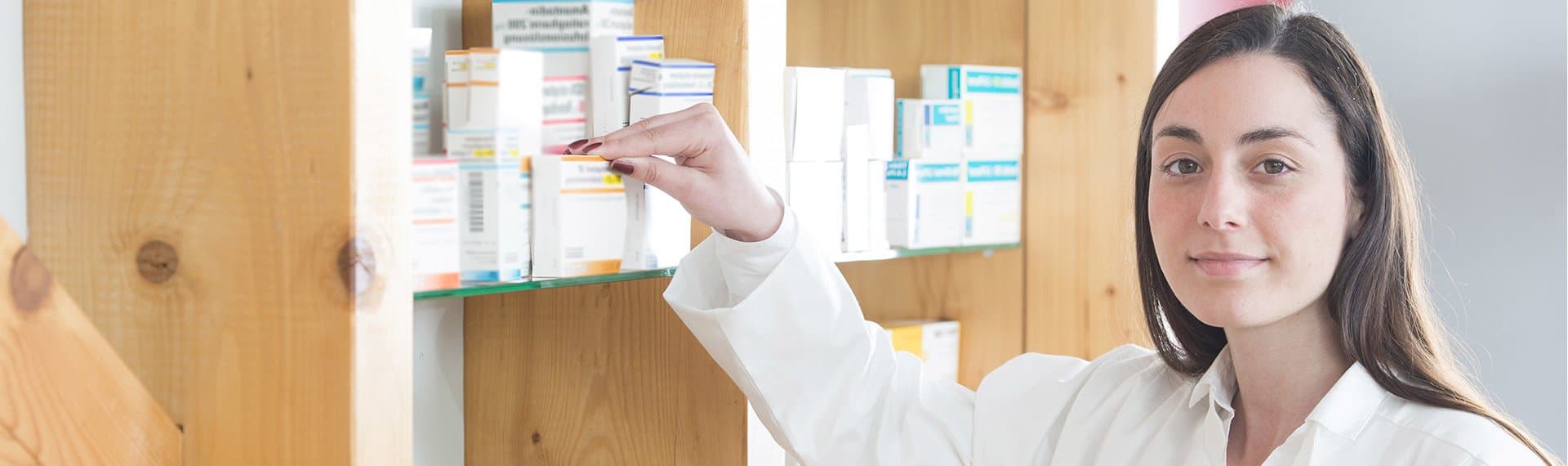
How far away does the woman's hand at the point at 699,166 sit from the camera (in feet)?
4.91

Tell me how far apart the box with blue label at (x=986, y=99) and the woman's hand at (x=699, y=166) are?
0.82m

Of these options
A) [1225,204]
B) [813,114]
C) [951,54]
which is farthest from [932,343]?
[1225,204]

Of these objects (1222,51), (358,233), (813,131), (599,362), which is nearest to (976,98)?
(813,131)

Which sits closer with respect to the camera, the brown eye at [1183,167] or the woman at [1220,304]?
the woman at [1220,304]

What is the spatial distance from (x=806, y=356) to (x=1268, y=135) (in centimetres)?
63

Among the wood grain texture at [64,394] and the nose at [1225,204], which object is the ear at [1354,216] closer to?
the nose at [1225,204]

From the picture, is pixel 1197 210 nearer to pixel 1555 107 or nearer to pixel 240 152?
pixel 240 152

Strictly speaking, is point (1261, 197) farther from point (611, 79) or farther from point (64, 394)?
point (64, 394)

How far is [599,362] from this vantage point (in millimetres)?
1808

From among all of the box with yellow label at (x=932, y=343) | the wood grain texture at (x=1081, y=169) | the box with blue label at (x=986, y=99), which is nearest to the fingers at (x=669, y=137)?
the box with blue label at (x=986, y=99)

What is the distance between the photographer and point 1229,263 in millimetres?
1551

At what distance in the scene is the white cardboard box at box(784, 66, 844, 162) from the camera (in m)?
2.04

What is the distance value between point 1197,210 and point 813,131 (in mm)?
681

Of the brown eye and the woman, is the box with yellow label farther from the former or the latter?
the brown eye
